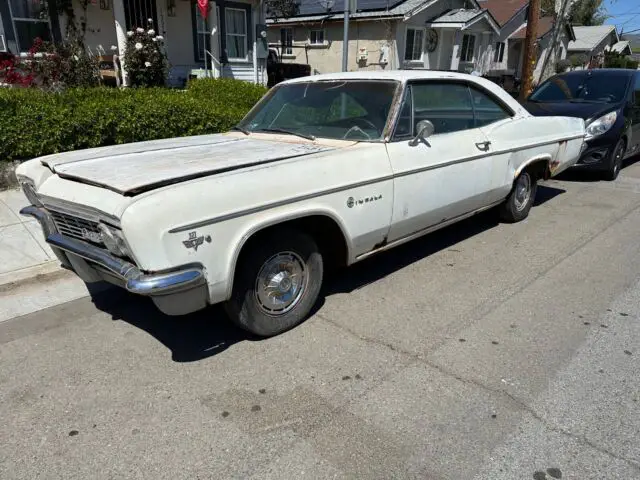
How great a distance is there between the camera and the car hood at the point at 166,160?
118 inches

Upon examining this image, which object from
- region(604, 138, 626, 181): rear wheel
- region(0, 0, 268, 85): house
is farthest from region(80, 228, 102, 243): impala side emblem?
region(0, 0, 268, 85): house

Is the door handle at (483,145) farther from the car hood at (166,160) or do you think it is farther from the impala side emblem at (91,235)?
the impala side emblem at (91,235)

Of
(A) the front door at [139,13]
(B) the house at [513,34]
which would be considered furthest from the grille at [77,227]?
(B) the house at [513,34]

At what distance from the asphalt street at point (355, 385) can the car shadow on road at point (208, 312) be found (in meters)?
0.02

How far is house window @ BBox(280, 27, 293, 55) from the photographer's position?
25.6 meters

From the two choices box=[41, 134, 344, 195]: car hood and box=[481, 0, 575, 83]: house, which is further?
box=[481, 0, 575, 83]: house

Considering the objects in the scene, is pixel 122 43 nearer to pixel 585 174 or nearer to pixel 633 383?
pixel 585 174

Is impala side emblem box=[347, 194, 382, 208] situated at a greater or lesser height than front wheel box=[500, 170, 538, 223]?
greater

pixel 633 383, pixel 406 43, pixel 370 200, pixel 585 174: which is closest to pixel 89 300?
pixel 370 200

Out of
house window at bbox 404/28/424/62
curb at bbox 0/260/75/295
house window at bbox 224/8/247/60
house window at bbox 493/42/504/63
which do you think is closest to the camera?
curb at bbox 0/260/75/295

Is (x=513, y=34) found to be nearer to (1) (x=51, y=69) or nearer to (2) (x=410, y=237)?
(1) (x=51, y=69)

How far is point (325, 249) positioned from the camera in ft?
12.8

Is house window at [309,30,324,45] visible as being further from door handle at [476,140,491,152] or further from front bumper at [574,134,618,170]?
door handle at [476,140,491,152]

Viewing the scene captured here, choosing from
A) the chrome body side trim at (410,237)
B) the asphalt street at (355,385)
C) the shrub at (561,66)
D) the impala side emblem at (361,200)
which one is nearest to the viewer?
the asphalt street at (355,385)
